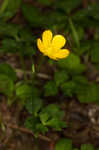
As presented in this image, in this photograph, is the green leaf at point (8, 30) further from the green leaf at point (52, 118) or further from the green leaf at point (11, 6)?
the green leaf at point (52, 118)

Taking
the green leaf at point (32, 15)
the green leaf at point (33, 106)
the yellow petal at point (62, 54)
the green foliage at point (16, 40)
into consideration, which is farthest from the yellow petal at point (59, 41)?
the green leaf at point (32, 15)

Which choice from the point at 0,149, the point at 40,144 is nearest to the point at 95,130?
the point at 40,144

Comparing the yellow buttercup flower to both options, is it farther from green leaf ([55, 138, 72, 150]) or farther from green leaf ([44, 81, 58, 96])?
green leaf ([55, 138, 72, 150])

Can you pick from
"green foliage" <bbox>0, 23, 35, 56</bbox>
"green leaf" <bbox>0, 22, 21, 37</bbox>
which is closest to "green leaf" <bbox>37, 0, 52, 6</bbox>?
"green foliage" <bbox>0, 23, 35, 56</bbox>

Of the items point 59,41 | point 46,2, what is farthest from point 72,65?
point 46,2

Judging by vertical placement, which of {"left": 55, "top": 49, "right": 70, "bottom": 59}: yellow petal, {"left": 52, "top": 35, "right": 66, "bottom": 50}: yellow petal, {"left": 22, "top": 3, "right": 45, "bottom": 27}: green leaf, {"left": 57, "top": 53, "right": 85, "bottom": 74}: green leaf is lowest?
{"left": 57, "top": 53, "right": 85, "bottom": 74}: green leaf

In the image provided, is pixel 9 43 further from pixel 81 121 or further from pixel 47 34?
pixel 81 121

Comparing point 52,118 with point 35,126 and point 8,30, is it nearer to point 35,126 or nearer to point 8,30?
point 35,126
